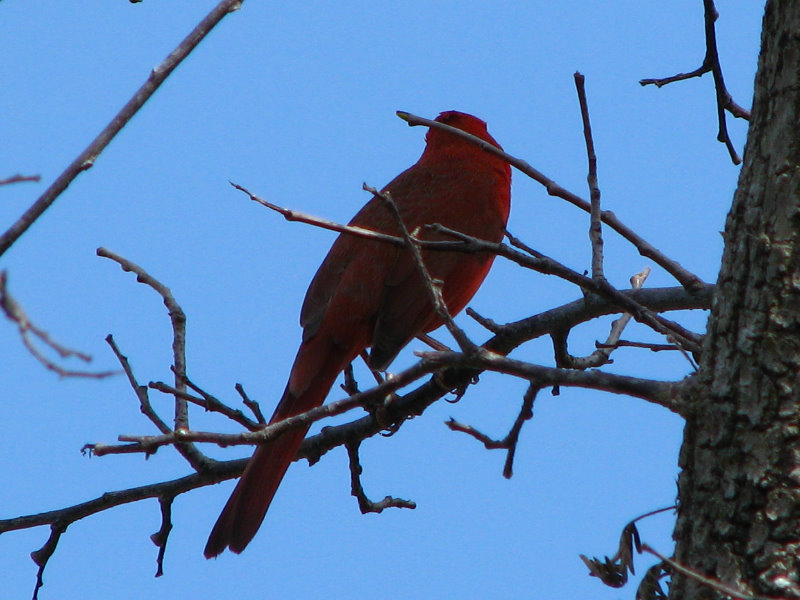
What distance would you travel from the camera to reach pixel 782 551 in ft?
6.79

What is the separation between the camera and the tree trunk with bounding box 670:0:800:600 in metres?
2.11

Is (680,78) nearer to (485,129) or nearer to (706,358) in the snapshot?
(706,358)

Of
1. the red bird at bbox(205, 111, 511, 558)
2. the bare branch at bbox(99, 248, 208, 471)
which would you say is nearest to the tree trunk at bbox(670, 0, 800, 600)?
the bare branch at bbox(99, 248, 208, 471)

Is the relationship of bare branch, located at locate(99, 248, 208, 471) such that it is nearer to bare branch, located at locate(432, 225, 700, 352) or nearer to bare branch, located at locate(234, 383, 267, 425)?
bare branch, located at locate(234, 383, 267, 425)

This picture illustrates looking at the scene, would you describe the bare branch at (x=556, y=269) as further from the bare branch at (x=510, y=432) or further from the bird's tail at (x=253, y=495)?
the bird's tail at (x=253, y=495)

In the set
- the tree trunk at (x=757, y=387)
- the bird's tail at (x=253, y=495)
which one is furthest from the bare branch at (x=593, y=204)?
the bird's tail at (x=253, y=495)

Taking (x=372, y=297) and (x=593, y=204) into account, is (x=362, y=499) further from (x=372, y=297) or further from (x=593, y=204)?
(x=593, y=204)

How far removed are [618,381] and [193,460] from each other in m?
1.99

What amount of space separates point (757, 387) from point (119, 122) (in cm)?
133

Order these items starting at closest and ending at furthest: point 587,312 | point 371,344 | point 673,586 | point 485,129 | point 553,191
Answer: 1. point 673,586
2. point 553,191
3. point 587,312
4. point 371,344
5. point 485,129

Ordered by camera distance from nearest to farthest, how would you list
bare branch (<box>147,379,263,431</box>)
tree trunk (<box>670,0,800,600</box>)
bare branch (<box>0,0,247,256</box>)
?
bare branch (<box>0,0,247,256</box>) → tree trunk (<box>670,0,800,600</box>) → bare branch (<box>147,379,263,431</box>)

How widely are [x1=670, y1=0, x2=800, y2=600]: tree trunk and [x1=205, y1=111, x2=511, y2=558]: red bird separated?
6.39 ft

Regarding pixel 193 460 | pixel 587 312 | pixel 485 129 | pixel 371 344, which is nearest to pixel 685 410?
pixel 587 312

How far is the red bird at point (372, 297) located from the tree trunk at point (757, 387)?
195 cm
